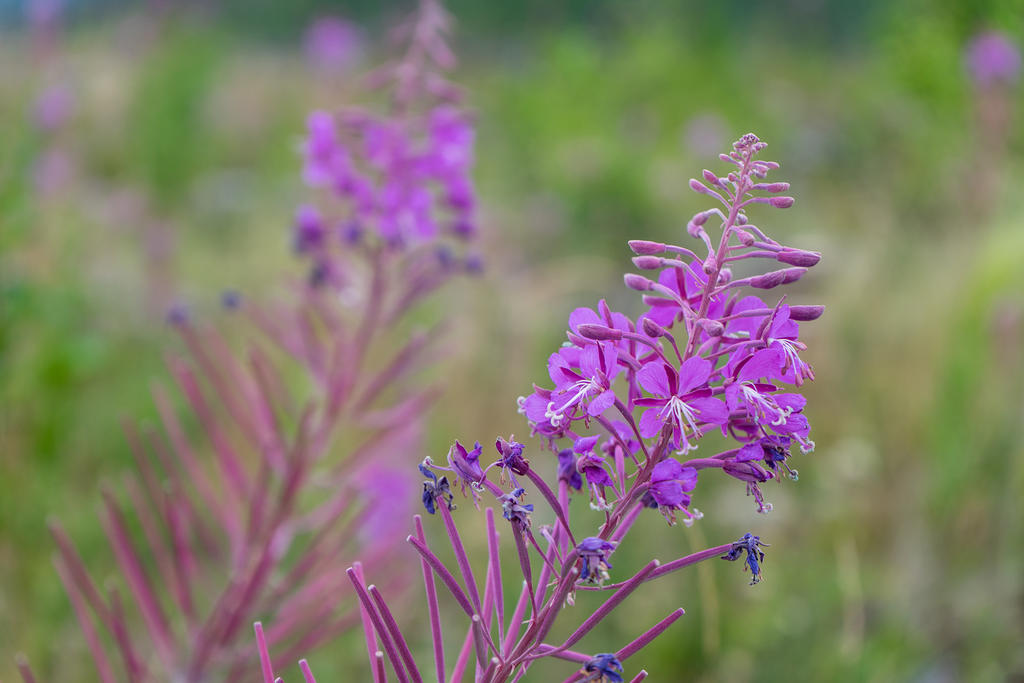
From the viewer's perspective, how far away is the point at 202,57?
6.73 m

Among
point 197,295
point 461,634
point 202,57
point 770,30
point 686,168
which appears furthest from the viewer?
point 770,30

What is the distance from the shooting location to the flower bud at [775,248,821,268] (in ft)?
3.22

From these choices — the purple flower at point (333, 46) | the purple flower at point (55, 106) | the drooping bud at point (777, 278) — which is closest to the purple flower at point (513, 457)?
the drooping bud at point (777, 278)

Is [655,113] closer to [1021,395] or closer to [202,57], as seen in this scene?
[202,57]

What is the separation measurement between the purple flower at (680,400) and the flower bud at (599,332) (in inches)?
2.1

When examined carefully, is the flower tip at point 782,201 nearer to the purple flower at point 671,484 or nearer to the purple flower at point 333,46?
the purple flower at point 671,484

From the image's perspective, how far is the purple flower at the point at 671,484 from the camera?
37.6 inches

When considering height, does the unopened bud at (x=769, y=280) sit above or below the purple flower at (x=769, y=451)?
above

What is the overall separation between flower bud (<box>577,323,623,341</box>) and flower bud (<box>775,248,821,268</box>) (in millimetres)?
227

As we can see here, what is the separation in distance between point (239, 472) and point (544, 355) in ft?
9.00

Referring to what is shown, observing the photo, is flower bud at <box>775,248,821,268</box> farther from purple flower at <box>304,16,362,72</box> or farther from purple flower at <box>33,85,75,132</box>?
purple flower at <box>304,16,362,72</box>

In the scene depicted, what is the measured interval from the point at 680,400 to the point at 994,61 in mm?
6302

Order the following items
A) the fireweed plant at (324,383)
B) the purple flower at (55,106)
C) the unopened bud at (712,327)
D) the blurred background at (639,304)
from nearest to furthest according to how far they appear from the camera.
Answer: the unopened bud at (712,327) → the fireweed plant at (324,383) → the blurred background at (639,304) → the purple flower at (55,106)

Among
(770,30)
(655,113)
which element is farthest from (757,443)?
(770,30)
